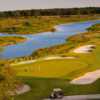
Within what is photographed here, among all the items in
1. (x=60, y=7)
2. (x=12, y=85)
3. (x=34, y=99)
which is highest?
(x=60, y=7)

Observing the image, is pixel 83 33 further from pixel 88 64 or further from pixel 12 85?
pixel 12 85

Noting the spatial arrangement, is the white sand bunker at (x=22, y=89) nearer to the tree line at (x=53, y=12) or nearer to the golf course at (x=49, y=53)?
the golf course at (x=49, y=53)

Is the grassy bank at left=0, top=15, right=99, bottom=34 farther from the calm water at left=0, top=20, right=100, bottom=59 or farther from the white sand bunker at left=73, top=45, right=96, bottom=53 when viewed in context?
the white sand bunker at left=73, top=45, right=96, bottom=53

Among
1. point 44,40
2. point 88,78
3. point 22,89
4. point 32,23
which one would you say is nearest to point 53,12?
point 32,23

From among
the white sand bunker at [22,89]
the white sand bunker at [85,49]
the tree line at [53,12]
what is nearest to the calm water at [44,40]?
the tree line at [53,12]

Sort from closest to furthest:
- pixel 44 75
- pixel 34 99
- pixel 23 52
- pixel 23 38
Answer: pixel 34 99, pixel 44 75, pixel 23 52, pixel 23 38

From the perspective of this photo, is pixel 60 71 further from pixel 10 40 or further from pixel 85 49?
pixel 10 40

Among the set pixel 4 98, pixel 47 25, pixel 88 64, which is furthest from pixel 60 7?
pixel 4 98
